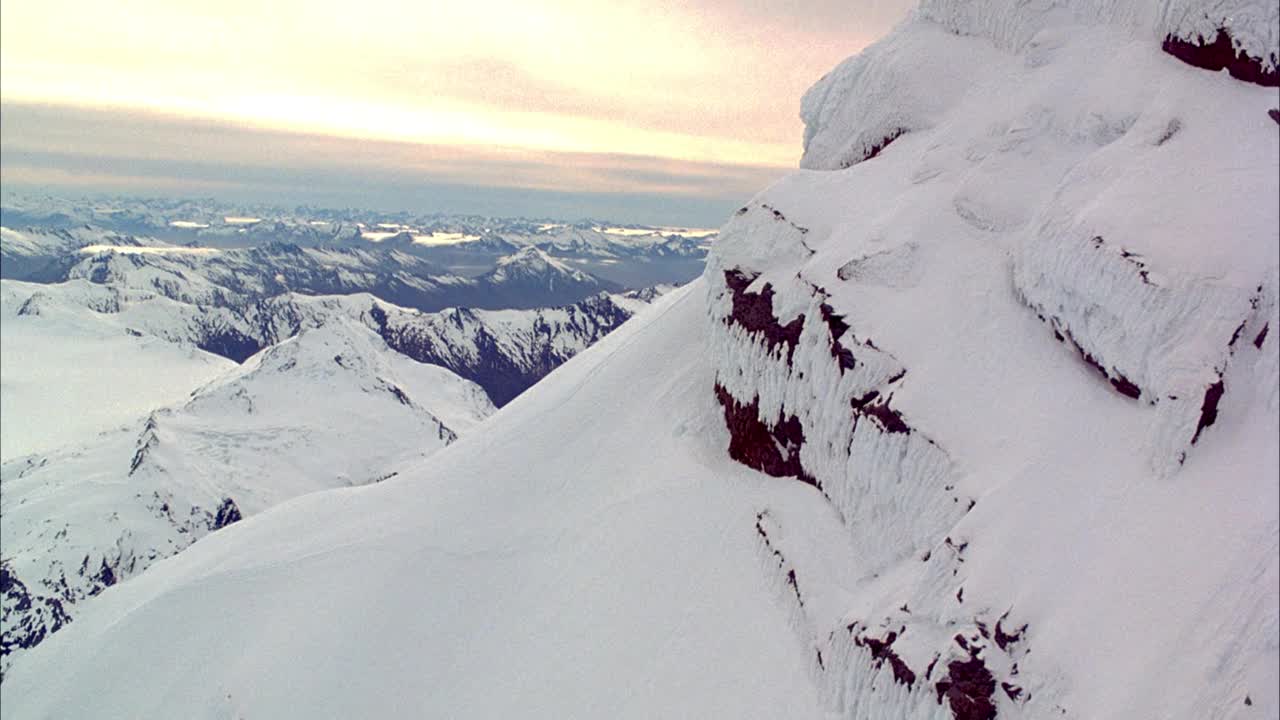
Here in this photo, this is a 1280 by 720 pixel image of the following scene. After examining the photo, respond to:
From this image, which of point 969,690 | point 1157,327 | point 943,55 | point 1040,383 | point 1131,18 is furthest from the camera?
point 943,55

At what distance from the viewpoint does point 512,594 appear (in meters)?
25.6

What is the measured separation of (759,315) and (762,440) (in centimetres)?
413

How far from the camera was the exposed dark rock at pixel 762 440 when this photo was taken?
73.8 feet

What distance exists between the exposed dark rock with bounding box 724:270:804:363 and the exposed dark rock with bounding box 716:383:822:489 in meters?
2.35

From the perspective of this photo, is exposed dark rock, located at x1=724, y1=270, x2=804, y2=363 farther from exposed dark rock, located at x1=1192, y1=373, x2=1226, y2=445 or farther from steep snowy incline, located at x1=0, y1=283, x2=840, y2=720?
A: exposed dark rock, located at x1=1192, y1=373, x2=1226, y2=445

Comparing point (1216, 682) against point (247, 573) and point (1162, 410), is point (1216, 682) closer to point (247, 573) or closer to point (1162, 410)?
point (1162, 410)

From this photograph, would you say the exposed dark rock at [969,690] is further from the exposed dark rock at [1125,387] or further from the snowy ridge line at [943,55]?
the snowy ridge line at [943,55]

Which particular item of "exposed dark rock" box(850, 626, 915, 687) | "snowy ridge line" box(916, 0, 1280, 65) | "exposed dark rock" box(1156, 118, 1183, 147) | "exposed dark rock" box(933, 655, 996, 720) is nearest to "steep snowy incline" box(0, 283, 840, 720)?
"exposed dark rock" box(850, 626, 915, 687)

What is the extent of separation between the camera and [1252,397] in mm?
11828

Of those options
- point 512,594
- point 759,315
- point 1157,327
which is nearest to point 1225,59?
point 1157,327

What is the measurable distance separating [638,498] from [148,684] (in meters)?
20.9

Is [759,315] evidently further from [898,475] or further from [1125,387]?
[1125,387]

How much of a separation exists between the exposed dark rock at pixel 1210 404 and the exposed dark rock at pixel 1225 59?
787cm

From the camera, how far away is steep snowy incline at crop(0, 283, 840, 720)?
813 inches
